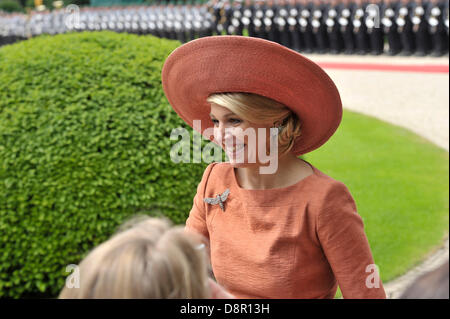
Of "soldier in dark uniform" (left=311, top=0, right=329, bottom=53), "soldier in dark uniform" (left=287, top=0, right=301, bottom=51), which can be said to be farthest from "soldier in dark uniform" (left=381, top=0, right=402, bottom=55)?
"soldier in dark uniform" (left=287, top=0, right=301, bottom=51)

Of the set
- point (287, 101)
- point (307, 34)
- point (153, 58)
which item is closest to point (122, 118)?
point (153, 58)

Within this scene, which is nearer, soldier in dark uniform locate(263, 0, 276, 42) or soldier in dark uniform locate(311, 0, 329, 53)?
soldier in dark uniform locate(311, 0, 329, 53)

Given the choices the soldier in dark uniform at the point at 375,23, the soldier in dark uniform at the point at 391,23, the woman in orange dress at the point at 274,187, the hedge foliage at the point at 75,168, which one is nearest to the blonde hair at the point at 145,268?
the woman in orange dress at the point at 274,187

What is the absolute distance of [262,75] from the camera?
172 centimetres

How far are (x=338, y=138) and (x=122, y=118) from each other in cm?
465

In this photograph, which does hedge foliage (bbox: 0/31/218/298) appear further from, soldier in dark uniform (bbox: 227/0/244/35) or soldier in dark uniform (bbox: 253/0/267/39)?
soldier in dark uniform (bbox: 227/0/244/35)

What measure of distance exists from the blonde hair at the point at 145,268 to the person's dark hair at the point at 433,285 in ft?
1.36

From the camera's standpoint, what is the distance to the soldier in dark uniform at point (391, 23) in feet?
47.4

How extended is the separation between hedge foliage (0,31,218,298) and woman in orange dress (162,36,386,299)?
159cm

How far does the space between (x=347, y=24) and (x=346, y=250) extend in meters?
14.5

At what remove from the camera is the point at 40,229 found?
3473mm

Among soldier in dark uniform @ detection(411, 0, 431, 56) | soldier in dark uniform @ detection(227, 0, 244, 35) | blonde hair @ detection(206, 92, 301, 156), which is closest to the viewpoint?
blonde hair @ detection(206, 92, 301, 156)

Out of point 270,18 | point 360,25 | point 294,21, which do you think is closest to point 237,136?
point 360,25

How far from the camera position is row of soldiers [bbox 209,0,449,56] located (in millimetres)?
13922
